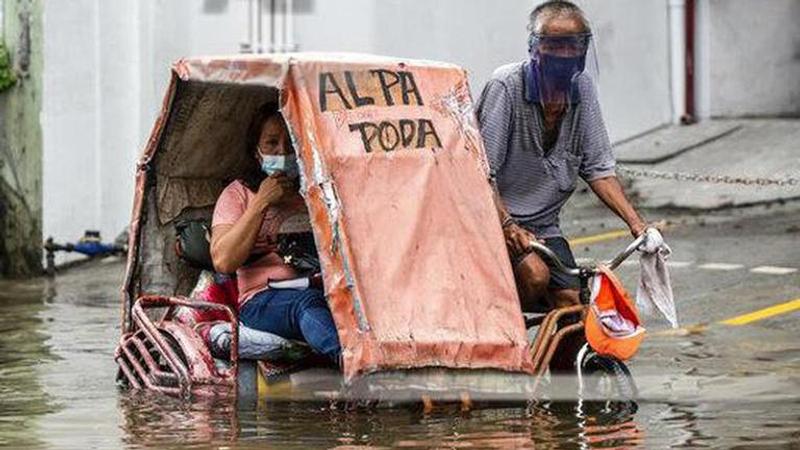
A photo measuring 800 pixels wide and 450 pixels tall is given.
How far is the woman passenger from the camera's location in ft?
34.7

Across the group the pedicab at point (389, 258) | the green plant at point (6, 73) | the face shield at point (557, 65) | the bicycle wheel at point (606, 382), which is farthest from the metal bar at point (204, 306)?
the green plant at point (6, 73)

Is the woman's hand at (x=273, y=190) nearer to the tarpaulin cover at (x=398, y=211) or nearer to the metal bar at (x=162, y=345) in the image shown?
the tarpaulin cover at (x=398, y=211)

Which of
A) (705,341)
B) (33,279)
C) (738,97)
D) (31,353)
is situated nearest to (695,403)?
(705,341)

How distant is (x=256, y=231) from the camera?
423 inches

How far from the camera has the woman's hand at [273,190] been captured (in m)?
10.8

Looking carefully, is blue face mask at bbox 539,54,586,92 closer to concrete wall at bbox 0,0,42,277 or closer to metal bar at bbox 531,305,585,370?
metal bar at bbox 531,305,585,370

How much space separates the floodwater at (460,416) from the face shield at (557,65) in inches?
56.4

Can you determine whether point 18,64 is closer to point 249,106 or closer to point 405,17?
point 405,17

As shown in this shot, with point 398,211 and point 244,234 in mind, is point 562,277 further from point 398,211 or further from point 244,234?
point 244,234

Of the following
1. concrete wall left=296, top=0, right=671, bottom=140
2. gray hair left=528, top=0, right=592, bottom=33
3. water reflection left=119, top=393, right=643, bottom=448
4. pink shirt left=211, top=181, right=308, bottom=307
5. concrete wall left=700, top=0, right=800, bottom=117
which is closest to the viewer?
water reflection left=119, top=393, right=643, bottom=448

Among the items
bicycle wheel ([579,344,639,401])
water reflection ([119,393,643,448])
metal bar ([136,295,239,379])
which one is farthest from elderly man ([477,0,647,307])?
metal bar ([136,295,239,379])

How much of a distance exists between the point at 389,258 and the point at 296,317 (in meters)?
0.61

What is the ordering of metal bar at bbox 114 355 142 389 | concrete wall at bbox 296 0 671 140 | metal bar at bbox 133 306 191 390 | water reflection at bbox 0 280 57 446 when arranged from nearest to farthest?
water reflection at bbox 0 280 57 446, metal bar at bbox 133 306 191 390, metal bar at bbox 114 355 142 389, concrete wall at bbox 296 0 671 140

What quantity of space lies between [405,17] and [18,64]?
3.43 metres
